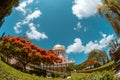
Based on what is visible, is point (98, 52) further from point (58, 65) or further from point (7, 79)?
point (7, 79)

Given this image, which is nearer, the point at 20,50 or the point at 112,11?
the point at 112,11

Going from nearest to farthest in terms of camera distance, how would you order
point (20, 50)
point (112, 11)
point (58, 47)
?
point (112, 11) → point (20, 50) → point (58, 47)

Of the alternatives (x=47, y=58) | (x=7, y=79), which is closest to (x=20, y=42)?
(x=47, y=58)

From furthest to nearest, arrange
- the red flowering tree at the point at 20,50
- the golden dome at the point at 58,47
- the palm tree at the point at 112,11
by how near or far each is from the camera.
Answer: the golden dome at the point at 58,47 → the red flowering tree at the point at 20,50 → the palm tree at the point at 112,11

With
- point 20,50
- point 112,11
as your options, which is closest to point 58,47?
point 20,50

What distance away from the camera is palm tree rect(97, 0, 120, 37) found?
31.0m

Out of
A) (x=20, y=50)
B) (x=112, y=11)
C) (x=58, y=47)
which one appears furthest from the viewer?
(x=58, y=47)

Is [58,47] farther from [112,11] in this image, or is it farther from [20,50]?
[112,11]

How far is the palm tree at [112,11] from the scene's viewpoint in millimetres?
31031

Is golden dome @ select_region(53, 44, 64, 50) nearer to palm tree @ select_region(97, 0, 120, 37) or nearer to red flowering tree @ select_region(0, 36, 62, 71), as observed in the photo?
red flowering tree @ select_region(0, 36, 62, 71)

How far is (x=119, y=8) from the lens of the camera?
30828 millimetres

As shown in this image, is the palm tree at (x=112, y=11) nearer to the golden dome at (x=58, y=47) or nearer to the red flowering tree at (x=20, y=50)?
the red flowering tree at (x=20, y=50)

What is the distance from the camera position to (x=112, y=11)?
104 ft

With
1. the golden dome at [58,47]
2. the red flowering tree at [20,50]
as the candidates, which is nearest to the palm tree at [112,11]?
the red flowering tree at [20,50]
